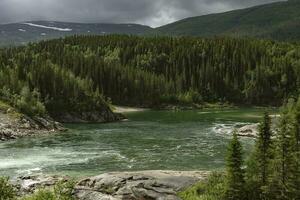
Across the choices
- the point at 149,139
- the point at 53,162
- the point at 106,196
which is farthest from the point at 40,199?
the point at 149,139

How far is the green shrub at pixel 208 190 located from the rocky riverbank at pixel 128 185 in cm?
142

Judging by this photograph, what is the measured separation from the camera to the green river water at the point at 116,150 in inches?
2969

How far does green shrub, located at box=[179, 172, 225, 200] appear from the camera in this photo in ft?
162

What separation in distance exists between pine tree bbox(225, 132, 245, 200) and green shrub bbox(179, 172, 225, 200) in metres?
0.99

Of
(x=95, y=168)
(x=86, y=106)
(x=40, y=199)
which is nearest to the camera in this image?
(x=40, y=199)

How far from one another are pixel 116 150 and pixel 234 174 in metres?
46.0

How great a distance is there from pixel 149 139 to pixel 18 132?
28556 mm

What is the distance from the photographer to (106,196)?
51469 millimetres

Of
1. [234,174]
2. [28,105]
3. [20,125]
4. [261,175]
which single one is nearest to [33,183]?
[234,174]

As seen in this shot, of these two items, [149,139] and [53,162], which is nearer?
[53,162]

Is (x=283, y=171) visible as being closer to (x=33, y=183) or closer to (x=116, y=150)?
(x=33, y=183)

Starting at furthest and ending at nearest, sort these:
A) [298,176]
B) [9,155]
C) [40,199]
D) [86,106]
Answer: [86,106], [9,155], [298,176], [40,199]

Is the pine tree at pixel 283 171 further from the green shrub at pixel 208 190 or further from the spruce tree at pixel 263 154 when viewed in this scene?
the green shrub at pixel 208 190

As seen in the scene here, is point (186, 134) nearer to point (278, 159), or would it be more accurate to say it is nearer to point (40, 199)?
point (278, 159)
